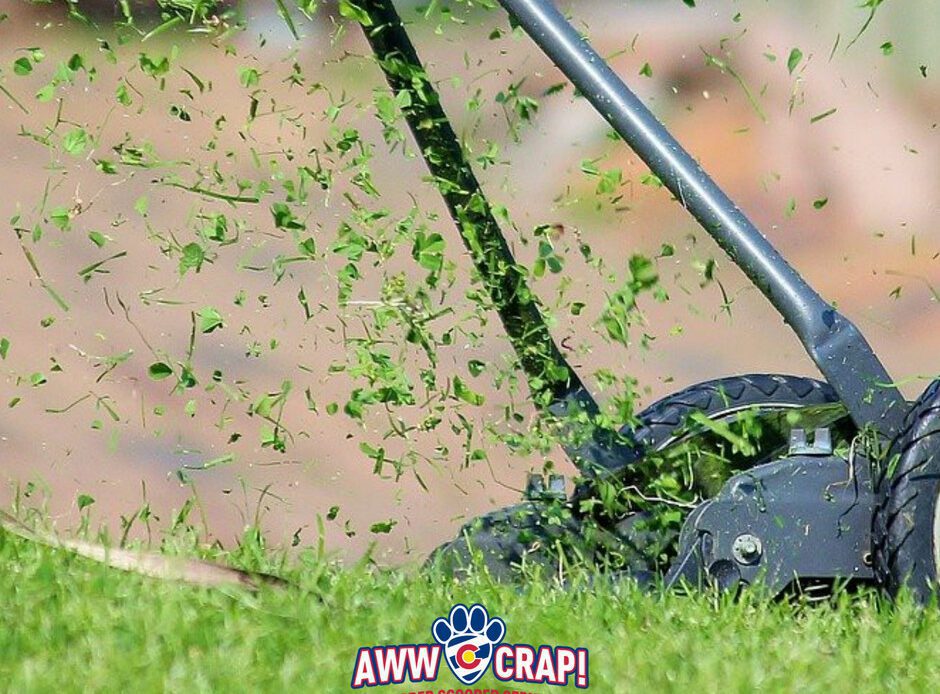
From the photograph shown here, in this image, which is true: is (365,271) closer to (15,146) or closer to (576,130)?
(576,130)

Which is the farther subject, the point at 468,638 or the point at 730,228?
the point at 730,228

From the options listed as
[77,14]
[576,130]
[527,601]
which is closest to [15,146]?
[576,130]

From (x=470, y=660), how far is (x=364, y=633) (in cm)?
16

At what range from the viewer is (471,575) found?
3262 millimetres

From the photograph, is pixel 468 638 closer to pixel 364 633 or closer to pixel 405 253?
pixel 364 633

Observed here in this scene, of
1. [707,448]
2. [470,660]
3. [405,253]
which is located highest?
[405,253]

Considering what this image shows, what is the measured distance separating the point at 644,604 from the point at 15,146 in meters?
6.91

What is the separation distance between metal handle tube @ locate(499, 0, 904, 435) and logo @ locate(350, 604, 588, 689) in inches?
29.9

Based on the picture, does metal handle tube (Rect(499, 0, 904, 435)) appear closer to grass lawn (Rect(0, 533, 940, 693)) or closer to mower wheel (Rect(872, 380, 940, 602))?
mower wheel (Rect(872, 380, 940, 602))

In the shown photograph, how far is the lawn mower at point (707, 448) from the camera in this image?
3.09 m

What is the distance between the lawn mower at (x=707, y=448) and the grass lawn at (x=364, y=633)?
11cm

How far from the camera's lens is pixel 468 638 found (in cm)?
266

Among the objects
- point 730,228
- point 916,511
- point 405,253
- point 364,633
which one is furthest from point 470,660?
point 405,253

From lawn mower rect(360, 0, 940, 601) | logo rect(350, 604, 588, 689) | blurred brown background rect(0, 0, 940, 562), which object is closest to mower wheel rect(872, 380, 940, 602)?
lawn mower rect(360, 0, 940, 601)
